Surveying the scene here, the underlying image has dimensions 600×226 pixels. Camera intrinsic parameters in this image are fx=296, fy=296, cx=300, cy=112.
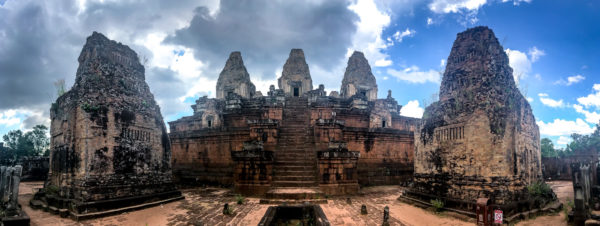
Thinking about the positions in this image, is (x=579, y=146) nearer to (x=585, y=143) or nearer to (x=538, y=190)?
(x=585, y=143)

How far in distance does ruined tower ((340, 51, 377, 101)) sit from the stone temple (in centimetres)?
454

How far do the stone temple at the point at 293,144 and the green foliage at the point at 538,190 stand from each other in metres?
3.88

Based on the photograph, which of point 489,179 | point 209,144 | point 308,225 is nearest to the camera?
point 308,225

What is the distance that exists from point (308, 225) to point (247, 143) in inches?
229

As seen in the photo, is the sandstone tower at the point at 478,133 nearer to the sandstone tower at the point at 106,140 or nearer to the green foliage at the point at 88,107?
the sandstone tower at the point at 106,140

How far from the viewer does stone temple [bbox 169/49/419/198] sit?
1146 centimetres

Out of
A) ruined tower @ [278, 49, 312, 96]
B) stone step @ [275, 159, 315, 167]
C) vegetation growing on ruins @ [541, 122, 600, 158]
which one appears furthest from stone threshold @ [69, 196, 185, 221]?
vegetation growing on ruins @ [541, 122, 600, 158]

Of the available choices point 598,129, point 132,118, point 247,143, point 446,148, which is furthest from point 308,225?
point 598,129

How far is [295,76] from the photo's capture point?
88.7ft

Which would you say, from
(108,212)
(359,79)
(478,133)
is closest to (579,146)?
(359,79)

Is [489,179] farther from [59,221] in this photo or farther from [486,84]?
[59,221]

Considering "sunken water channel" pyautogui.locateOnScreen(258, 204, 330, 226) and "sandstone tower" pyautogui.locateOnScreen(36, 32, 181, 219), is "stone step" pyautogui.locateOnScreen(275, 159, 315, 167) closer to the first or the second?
"sandstone tower" pyautogui.locateOnScreen(36, 32, 181, 219)

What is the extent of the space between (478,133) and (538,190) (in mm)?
2431

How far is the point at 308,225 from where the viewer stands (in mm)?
6965
